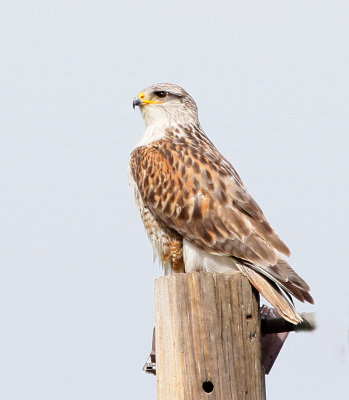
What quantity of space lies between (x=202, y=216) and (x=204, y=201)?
0.14 meters

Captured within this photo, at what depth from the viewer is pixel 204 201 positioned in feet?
19.0

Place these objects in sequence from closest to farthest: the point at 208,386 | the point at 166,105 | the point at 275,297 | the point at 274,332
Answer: the point at 208,386 < the point at 274,332 < the point at 275,297 < the point at 166,105

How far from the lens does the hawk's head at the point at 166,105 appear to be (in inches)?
283

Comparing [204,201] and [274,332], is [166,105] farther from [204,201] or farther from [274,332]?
[274,332]

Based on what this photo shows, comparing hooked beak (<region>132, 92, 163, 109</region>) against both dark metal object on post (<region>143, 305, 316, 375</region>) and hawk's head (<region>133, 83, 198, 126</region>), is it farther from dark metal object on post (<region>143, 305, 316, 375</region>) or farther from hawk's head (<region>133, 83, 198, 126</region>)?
dark metal object on post (<region>143, 305, 316, 375</region>)

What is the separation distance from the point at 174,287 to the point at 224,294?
0.84 ft

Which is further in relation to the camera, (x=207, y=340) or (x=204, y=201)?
(x=204, y=201)

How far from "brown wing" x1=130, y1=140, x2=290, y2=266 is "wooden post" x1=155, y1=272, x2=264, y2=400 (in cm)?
118

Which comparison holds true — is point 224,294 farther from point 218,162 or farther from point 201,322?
point 218,162

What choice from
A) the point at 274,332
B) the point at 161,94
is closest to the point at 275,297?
the point at 274,332

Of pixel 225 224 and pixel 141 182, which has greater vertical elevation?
pixel 141 182

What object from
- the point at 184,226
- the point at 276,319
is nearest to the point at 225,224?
the point at 184,226

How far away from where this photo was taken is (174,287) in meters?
3.86

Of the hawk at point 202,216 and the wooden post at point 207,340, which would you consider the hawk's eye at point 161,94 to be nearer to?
the hawk at point 202,216
